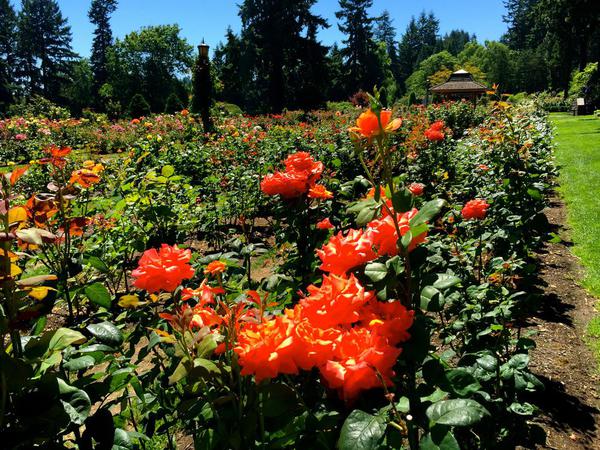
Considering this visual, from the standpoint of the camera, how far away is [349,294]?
77cm

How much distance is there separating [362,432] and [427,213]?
45 cm

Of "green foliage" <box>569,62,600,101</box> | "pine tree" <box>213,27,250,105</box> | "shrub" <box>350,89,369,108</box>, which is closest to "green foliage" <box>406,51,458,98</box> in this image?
"pine tree" <box>213,27,250,105</box>

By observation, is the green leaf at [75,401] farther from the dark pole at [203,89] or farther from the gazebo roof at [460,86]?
the gazebo roof at [460,86]

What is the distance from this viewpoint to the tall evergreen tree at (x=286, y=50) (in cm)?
3164

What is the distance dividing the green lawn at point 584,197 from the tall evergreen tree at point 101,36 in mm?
48508

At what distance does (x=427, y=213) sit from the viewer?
2.95ft

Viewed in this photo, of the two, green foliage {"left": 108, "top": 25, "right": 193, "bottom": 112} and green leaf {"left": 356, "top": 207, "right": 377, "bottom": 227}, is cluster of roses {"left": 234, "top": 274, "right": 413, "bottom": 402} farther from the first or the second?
green foliage {"left": 108, "top": 25, "right": 193, "bottom": 112}

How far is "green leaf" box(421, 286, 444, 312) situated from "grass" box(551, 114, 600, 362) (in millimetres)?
2486

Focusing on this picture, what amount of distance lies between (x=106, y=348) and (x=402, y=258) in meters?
0.72

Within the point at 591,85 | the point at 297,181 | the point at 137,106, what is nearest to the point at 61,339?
the point at 297,181

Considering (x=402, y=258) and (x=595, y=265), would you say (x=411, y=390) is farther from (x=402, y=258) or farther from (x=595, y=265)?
(x=595, y=265)

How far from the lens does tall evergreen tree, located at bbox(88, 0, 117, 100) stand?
1880 inches

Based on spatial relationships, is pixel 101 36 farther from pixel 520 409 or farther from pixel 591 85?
pixel 520 409

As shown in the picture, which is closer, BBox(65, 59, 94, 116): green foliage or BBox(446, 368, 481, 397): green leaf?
BBox(446, 368, 481, 397): green leaf
